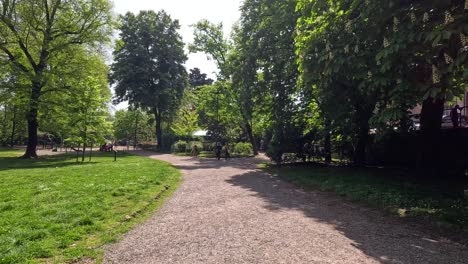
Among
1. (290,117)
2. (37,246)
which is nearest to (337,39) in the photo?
(37,246)

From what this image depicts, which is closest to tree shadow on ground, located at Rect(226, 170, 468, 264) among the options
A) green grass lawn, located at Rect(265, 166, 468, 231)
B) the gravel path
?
the gravel path

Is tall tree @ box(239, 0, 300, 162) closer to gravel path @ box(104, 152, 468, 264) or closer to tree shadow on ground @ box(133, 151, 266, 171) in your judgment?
tree shadow on ground @ box(133, 151, 266, 171)

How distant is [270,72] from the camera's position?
18766mm

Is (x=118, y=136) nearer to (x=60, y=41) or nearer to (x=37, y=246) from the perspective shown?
(x=60, y=41)

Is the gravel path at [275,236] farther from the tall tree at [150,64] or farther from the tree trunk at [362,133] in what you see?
the tall tree at [150,64]

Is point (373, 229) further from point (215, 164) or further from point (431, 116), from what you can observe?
point (215, 164)

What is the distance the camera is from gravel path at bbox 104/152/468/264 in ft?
16.0

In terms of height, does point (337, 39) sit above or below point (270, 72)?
below

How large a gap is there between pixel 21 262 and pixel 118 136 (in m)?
59.2

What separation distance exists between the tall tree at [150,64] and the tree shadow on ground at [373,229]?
33709 millimetres

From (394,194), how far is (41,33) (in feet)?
86.5

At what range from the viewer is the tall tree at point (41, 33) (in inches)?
917

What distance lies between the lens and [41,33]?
2473 centimetres

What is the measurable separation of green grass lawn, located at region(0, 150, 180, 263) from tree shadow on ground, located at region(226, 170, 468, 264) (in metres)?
3.66
